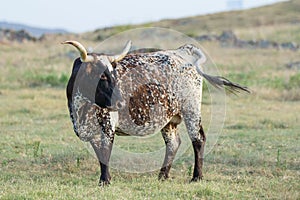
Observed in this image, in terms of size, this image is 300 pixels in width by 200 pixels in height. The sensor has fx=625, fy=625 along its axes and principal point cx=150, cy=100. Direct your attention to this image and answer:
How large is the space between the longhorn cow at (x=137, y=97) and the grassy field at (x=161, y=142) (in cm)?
62

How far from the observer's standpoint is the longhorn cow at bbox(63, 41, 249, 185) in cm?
815

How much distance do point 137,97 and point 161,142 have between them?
380 centimetres

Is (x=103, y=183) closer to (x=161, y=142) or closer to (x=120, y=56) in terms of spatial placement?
(x=120, y=56)

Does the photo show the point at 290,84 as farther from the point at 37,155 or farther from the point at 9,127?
the point at 37,155

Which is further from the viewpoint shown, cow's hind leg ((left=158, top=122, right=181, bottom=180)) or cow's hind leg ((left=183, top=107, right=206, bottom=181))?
cow's hind leg ((left=158, top=122, right=181, bottom=180))

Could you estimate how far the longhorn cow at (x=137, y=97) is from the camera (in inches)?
321

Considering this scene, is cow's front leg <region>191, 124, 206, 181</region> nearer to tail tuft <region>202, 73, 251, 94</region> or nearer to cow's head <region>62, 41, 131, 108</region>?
tail tuft <region>202, 73, 251, 94</region>

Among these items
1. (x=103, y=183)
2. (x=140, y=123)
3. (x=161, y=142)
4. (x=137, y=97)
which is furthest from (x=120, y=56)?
(x=161, y=142)

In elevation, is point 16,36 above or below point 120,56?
below

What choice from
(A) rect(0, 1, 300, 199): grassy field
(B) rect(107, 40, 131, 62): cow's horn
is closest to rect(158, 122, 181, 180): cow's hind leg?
(A) rect(0, 1, 300, 199): grassy field

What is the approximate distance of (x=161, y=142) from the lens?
12.2 metres

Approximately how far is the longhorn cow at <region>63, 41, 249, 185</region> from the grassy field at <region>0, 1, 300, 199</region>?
62 centimetres

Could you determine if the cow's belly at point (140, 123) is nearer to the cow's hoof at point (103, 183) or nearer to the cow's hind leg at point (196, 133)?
the cow's hind leg at point (196, 133)

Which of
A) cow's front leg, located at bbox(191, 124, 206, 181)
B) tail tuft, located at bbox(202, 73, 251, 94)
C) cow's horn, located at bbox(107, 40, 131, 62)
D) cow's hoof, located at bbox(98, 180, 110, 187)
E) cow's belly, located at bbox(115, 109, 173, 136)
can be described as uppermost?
cow's horn, located at bbox(107, 40, 131, 62)
